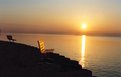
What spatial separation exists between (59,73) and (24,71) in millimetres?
4345

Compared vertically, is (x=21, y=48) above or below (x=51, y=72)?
above

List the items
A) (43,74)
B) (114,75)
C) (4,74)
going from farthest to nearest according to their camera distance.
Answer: (114,75) → (43,74) → (4,74)

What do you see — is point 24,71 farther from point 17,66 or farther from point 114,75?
point 114,75

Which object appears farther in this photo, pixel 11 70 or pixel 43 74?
pixel 43 74

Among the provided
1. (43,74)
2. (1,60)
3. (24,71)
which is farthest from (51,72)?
(1,60)

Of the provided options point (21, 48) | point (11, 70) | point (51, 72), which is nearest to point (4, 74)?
point (11, 70)

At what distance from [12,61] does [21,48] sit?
136 centimetres

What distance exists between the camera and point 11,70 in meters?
27.0

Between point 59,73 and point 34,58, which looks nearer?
point 34,58

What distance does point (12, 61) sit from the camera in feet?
89.2

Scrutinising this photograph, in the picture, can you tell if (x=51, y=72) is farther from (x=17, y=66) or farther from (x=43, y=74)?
(x=17, y=66)

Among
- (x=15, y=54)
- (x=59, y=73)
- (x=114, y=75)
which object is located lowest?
(x=114, y=75)

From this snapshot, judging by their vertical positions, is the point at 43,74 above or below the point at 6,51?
below

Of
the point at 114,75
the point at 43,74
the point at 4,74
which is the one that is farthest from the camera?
the point at 114,75
